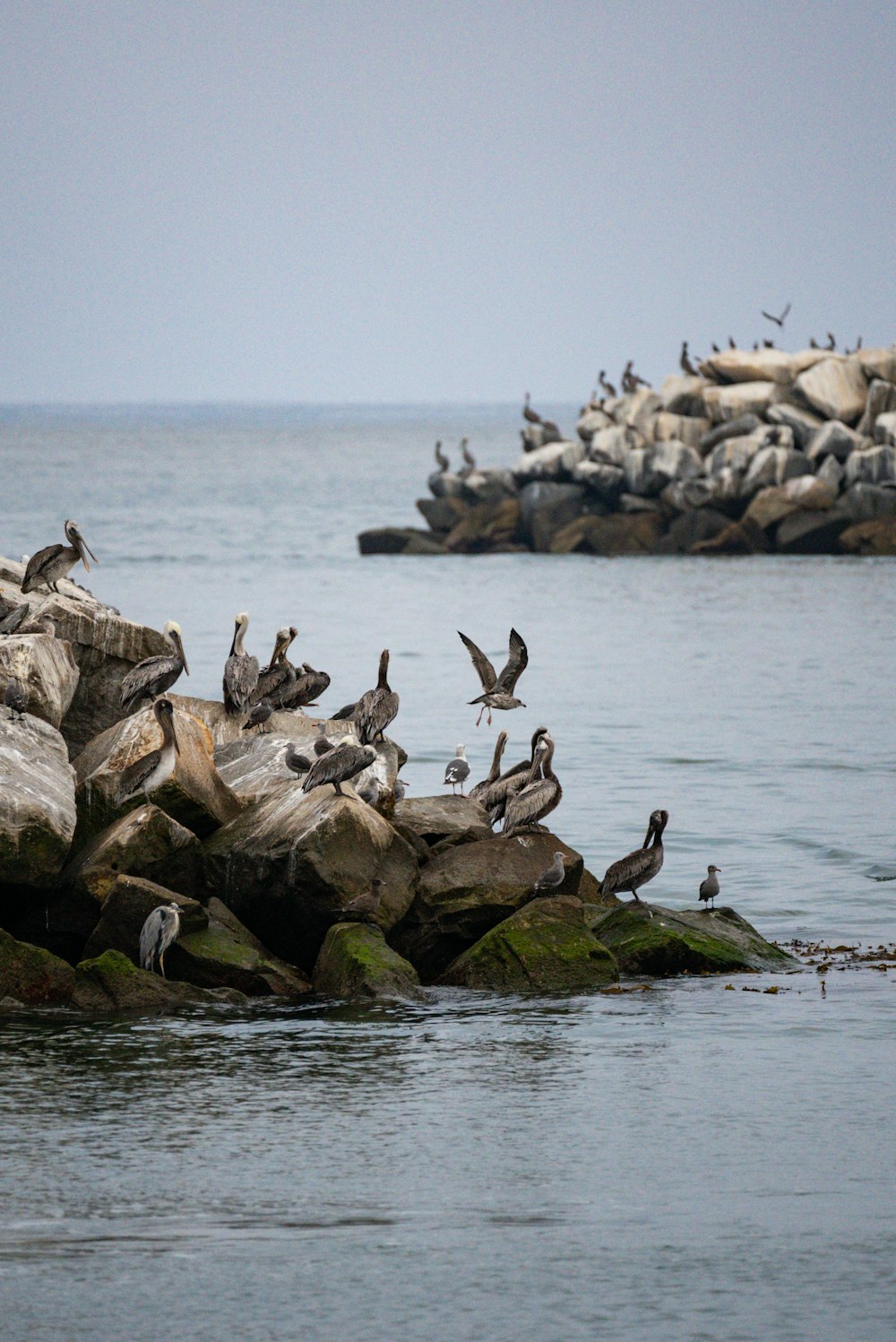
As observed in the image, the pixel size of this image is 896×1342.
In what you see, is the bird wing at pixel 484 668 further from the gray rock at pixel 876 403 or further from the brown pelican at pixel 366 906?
the gray rock at pixel 876 403

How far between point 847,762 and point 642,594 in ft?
95.6

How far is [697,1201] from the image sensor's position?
11.0 m

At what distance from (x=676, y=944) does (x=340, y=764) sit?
3.33 metres

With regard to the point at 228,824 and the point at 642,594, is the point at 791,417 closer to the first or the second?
the point at 642,594

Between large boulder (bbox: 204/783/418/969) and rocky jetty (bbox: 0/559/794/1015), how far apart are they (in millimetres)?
17

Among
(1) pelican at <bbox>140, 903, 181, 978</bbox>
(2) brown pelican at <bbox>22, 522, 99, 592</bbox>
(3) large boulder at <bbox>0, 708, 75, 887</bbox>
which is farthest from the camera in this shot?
(2) brown pelican at <bbox>22, 522, 99, 592</bbox>

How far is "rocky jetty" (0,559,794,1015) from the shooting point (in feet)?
48.9

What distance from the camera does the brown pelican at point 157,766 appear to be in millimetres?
15805

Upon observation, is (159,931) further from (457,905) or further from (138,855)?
(457,905)

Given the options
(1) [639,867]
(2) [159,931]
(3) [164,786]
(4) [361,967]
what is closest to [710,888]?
(1) [639,867]

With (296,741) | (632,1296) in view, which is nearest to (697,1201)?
(632,1296)

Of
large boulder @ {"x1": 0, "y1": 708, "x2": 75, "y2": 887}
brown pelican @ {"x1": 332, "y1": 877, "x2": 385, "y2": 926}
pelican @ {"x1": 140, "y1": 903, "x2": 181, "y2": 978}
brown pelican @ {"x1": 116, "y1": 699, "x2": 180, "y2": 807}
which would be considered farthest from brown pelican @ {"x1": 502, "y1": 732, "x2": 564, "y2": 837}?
large boulder @ {"x1": 0, "y1": 708, "x2": 75, "y2": 887}

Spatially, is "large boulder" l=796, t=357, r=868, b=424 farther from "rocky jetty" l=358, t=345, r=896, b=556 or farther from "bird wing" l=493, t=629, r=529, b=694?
"bird wing" l=493, t=629, r=529, b=694

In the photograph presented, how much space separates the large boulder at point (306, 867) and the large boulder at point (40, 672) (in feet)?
6.69
